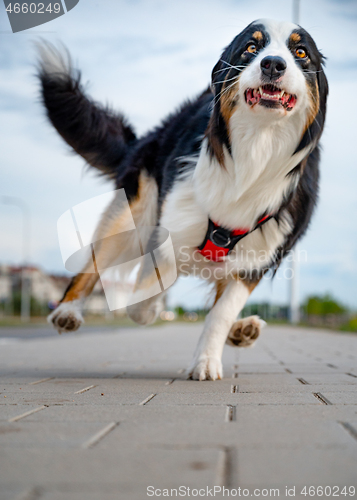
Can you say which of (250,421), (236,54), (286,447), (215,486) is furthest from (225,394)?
(236,54)

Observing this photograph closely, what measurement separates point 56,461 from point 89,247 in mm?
3589

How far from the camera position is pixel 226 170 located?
395 centimetres

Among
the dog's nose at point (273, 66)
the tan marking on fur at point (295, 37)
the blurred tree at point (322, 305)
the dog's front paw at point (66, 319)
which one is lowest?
the blurred tree at point (322, 305)

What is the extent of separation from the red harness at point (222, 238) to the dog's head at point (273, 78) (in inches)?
25.2

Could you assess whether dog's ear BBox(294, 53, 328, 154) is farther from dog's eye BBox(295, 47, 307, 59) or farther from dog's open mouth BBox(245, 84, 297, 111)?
dog's open mouth BBox(245, 84, 297, 111)

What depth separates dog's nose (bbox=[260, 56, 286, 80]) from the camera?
3.28 m

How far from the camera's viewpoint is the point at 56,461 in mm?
1591

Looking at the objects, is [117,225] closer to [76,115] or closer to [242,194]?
[76,115]

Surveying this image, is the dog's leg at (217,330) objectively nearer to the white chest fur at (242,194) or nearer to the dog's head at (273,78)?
the white chest fur at (242,194)

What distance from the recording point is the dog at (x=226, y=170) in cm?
355

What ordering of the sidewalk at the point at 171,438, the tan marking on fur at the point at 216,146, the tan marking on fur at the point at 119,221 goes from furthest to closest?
the tan marking on fur at the point at 119,221, the tan marking on fur at the point at 216,146, the sidewalk at the point at 171,438

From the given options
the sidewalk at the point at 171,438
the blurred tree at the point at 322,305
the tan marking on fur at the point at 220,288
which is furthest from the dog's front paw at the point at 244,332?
the blurred tree at the point at 322,305

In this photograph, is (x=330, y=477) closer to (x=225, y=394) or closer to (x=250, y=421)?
(x=250, y=421)

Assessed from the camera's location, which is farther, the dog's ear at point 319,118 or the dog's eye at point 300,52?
the dog's ear at point 319,118
